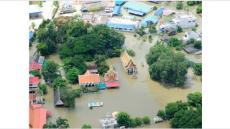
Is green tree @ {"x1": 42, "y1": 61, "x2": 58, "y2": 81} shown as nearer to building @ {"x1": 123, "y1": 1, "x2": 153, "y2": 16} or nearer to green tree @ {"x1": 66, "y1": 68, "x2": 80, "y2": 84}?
green tree @ {"x1": 66, "y1": 68, "x2": 80, "y2": 84}

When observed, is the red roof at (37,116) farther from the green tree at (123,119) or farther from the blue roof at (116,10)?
the blue roof at (116,10)

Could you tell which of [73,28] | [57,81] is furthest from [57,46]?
[57,81]

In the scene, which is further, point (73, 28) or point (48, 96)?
point (73, 28)

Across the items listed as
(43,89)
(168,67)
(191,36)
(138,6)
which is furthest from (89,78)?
(138,6)

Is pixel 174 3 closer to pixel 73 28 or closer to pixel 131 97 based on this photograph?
pixel 73 28

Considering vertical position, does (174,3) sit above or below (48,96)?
above

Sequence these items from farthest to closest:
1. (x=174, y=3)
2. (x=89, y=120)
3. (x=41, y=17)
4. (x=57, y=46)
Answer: (x=174, y=3)
(x=41, y=17)
(x=57, y=46)
(x=89, y=120)

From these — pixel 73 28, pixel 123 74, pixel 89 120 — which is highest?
pixel 73 28

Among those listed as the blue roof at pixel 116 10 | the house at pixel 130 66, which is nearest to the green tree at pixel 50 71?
the house at pixel 130 66
